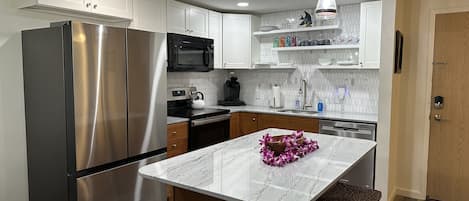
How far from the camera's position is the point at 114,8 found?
311 centimetres

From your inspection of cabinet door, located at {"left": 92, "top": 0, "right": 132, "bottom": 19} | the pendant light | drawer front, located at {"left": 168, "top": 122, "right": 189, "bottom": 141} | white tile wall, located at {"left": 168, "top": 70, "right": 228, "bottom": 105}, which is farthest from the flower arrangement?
white tile wall, located at {"left": 168, "top": 70, "right": 228, "bottom": 105}

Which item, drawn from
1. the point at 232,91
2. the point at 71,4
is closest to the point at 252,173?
the point at 71,4

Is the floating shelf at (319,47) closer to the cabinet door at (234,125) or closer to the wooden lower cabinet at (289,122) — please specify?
the wooden lower cabinet at (289,122)

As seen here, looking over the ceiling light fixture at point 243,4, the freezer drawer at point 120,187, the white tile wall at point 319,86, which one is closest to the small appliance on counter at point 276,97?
the white tile wall at point 319,86

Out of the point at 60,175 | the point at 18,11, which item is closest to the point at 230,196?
the point at 60,175

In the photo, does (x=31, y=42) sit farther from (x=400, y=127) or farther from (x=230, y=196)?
(x=400, y=127)

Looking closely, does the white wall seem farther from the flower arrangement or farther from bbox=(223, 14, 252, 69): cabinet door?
bbox=(223, 14, 252, 69): cabinet door

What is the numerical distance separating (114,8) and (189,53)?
3.80 feet

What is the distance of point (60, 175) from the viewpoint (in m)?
2.55

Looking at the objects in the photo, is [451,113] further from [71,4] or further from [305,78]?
[71,4]

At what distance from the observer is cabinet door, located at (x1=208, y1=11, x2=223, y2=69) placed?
4.55 m

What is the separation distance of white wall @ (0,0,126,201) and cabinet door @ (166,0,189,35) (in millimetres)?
1367

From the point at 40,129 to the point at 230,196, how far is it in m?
1.95

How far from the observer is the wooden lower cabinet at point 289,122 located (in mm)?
4043
